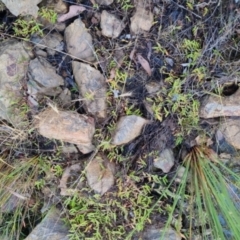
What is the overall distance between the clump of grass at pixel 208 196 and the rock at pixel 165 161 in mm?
53

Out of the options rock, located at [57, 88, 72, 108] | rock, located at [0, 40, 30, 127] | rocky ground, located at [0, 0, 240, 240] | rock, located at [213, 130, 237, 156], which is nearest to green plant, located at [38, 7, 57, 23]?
rocky ground, located at [0, 0, 240, 240]

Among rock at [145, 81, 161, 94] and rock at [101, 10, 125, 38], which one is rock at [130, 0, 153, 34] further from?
rock at [145, 81, 161, 94]

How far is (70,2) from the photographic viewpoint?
4.71ft

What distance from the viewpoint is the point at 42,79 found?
1423 millimetres

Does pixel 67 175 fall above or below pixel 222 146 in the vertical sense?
above

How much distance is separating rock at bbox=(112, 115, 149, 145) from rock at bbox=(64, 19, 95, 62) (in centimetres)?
24

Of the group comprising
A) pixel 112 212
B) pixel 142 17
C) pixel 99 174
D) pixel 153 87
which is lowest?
pixel 112 212

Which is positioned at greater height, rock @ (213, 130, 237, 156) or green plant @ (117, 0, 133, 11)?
green plant @ (117, 0, 133, 11)

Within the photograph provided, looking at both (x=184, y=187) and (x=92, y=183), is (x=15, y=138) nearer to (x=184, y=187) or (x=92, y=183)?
(x=92, y=183)

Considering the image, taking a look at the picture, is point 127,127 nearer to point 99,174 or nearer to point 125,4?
point 99,174

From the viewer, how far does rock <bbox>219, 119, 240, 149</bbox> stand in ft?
4.82

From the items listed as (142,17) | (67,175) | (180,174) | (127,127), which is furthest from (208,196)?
(142,17)

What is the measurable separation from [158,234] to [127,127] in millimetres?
403

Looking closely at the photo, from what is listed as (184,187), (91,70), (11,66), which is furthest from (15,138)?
(184,187)
